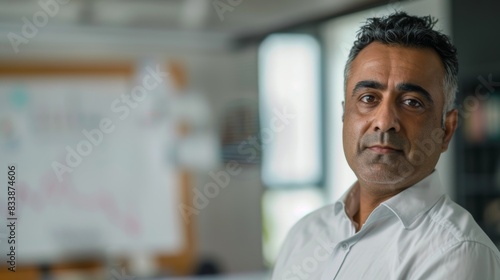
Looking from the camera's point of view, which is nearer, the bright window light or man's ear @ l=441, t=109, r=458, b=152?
man's ear @ l=441, t=109, r=458, b=152

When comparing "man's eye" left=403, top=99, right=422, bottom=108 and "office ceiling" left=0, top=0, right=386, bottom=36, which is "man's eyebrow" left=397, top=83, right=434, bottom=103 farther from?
"office ceiling" left=0, top=0, right=386, bottom=36

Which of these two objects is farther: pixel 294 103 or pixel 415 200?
pixel 294 103

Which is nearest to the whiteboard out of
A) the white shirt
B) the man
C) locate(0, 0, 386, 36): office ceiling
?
locate(0, 0, 386, 36): office ceiling

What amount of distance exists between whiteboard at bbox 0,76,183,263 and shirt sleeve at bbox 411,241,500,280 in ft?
10.6

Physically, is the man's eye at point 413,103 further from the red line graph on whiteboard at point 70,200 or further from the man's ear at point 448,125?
the red line graph on whiteboard at point 70,200

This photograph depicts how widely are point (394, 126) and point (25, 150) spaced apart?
3.29 metres

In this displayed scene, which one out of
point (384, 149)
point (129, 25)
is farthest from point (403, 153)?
point (129, 25)

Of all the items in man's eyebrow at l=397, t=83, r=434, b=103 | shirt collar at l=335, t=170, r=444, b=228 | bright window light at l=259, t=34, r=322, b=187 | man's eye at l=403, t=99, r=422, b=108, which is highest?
bright window light at l=259, t=34, r=322, b=187

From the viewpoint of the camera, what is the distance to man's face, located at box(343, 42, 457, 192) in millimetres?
958

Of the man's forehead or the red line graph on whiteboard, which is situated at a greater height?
the man's forehead

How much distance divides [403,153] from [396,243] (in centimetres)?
13

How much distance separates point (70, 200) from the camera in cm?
392

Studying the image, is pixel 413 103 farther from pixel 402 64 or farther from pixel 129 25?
pixel 129 25

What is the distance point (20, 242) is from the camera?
12.6 feet
